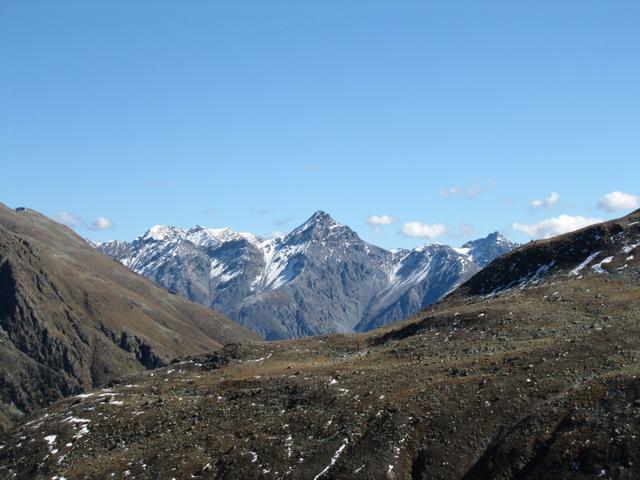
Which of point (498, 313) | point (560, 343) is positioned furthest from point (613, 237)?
point (560, 343)

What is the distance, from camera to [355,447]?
213 ft

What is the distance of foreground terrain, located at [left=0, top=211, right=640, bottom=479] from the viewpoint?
192 feet

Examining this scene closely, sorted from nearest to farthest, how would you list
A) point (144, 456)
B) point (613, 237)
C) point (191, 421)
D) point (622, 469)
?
point (622, 469), point (144, 456), point (191, 421), point (613, 237)

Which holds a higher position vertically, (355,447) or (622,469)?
(355,447)

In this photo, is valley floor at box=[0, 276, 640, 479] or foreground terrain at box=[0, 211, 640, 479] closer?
valley floor at box=[0, 276, 640, 479]

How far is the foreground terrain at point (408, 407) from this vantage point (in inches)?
2304

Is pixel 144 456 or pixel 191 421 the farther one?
pixel 191 421

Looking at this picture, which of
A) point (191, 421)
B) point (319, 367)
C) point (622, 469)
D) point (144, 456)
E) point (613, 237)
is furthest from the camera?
point (613, 237)

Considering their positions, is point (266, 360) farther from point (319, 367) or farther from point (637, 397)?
point (637, 397)

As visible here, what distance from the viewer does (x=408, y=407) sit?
6900 cm

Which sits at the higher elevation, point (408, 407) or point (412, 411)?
point (408, 407)

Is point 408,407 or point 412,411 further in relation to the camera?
point 408,407

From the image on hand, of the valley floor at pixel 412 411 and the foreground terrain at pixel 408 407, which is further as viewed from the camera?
the foreground terrain at pixel 408 407

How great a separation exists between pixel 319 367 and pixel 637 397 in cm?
4544
